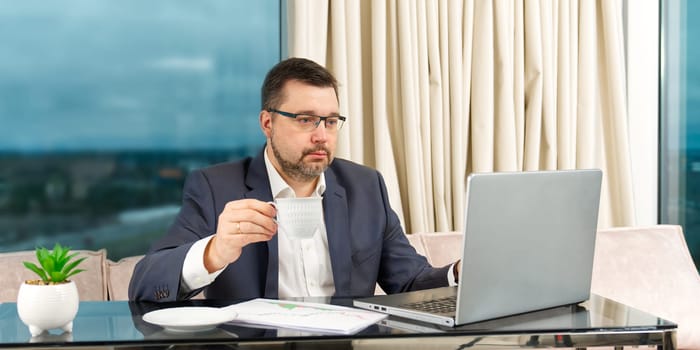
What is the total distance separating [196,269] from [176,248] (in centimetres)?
11

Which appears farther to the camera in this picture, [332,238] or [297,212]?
[332,238]

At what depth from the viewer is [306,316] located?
1454 millimetres

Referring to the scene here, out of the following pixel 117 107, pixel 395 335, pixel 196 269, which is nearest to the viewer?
pixel 395 335

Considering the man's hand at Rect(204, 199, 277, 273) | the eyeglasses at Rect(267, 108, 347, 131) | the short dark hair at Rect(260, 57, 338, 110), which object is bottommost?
the man's hand at Rect(204, 199, 277, 273)

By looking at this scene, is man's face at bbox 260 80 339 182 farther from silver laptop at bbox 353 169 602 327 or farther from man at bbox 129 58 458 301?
silver laptop at bbox 353 169 602 327

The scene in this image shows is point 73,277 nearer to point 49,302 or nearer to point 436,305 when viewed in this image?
point 49,302

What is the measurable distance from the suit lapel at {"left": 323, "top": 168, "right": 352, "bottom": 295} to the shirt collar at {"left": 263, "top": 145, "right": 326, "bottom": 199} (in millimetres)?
21

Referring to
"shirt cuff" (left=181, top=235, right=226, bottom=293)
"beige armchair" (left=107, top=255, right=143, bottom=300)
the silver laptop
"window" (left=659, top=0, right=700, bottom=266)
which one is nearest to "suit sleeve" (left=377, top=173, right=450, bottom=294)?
the silver laptop

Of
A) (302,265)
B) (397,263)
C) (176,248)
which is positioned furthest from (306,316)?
(397,263)

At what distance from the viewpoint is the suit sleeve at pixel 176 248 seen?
5.69ft

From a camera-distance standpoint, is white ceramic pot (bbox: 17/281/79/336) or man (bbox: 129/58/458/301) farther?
man (bbox: 129/58/458/301)

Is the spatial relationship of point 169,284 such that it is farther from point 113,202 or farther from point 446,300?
point 113,202

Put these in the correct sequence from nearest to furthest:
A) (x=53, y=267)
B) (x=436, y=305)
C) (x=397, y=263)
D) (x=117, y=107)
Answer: (x=53, y=267) → (x=436, y=305) → (x=397, y=263) → (x=117, y=107)

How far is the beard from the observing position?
82.1 inches
